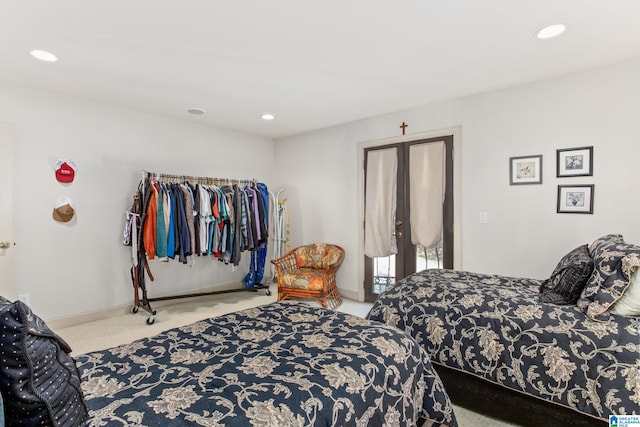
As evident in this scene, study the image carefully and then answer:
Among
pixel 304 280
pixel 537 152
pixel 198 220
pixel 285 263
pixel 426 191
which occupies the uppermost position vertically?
pixel 537 152

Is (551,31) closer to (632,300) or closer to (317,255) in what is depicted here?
(632,300)

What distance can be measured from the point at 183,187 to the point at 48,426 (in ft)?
11.0

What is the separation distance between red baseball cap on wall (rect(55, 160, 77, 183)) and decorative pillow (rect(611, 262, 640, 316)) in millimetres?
4698

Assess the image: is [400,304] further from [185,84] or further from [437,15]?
[185,84]

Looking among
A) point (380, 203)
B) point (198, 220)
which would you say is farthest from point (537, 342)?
point (198, 220)

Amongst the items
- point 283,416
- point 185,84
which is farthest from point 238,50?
point 283,416

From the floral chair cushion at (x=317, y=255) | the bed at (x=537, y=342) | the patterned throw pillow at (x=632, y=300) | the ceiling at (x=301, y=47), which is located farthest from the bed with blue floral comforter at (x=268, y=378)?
the floral chair cushion at (x=317, y=255)

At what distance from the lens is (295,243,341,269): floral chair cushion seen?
4.57m

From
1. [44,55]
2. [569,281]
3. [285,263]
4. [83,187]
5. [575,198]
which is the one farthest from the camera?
[285,263]

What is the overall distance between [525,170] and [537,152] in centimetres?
19

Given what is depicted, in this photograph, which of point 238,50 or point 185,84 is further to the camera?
A: point 185,84

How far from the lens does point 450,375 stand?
6.78ft

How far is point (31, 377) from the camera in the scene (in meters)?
0.80

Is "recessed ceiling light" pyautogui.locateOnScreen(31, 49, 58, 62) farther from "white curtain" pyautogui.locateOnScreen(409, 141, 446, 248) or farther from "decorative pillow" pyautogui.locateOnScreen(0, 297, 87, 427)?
"white curtain" pyautogui.locateOnScreen(409, 141, 446, 248)
